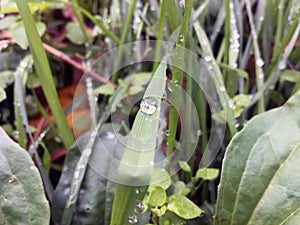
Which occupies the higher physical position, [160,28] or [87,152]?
[160,28]

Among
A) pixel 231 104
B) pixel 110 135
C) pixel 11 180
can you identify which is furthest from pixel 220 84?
pixel 11 180

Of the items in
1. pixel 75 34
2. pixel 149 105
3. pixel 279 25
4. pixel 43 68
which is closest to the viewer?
pixel 149 105

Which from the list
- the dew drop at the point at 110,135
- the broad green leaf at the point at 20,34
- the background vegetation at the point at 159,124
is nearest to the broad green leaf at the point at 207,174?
the background vegetation at the point at 159,124

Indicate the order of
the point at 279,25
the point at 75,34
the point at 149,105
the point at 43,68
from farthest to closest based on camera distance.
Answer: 1. the point at 75,34
2. the point at 279,25
3. the point at 43,68
4. the point at 149,105

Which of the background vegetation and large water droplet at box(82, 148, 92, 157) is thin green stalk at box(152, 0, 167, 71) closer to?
the background vegetation

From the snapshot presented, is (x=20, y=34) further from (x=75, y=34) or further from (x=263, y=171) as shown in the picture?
(x=263, y=171)

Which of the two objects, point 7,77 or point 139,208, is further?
point 7,77

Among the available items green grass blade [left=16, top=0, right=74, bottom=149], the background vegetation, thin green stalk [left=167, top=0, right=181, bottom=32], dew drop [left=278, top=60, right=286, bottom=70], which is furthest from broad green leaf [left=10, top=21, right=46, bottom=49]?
dew drop [left=278, top=60, right=286, bottom=70]

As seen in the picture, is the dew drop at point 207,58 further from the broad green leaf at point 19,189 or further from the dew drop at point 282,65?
the broad green leaf at point 19,189
